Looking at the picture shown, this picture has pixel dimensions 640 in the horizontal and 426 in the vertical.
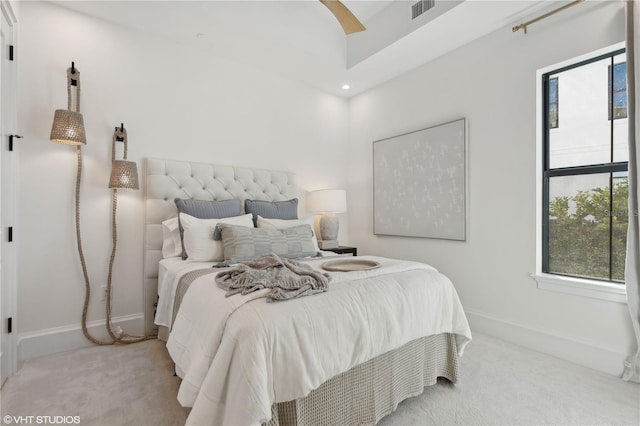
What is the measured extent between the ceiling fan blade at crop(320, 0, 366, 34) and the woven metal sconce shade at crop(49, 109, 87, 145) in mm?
2003

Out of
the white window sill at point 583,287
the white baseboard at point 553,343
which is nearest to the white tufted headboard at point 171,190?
the white baseboard at point 553,343

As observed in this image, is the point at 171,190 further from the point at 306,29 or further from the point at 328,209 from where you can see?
the point at 306,29

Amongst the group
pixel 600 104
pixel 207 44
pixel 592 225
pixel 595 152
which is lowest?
pixel 592 225

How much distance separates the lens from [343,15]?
227cm

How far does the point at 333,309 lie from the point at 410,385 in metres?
0.78

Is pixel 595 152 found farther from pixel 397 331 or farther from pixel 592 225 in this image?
pixel 397 331

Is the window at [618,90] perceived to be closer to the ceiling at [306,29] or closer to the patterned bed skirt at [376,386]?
the ceiling at [306,29]

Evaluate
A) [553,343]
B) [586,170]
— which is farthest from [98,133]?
[553,343]

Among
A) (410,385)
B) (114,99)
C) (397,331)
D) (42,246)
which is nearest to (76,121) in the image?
(114,99)

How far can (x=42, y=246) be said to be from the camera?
2459mm

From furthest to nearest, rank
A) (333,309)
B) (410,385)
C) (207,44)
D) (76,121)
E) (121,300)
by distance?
(207,44) → (121,300) → (76,121) → (410,385) → (333,309)

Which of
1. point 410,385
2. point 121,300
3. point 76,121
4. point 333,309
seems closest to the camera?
point 333,309

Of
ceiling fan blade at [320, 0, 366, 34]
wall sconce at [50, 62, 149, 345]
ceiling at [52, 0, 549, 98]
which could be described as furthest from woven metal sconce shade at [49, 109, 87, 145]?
ceiling fan blade at [320, 0, 366, 34]

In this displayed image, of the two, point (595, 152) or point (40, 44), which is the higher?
point (40, 44)
